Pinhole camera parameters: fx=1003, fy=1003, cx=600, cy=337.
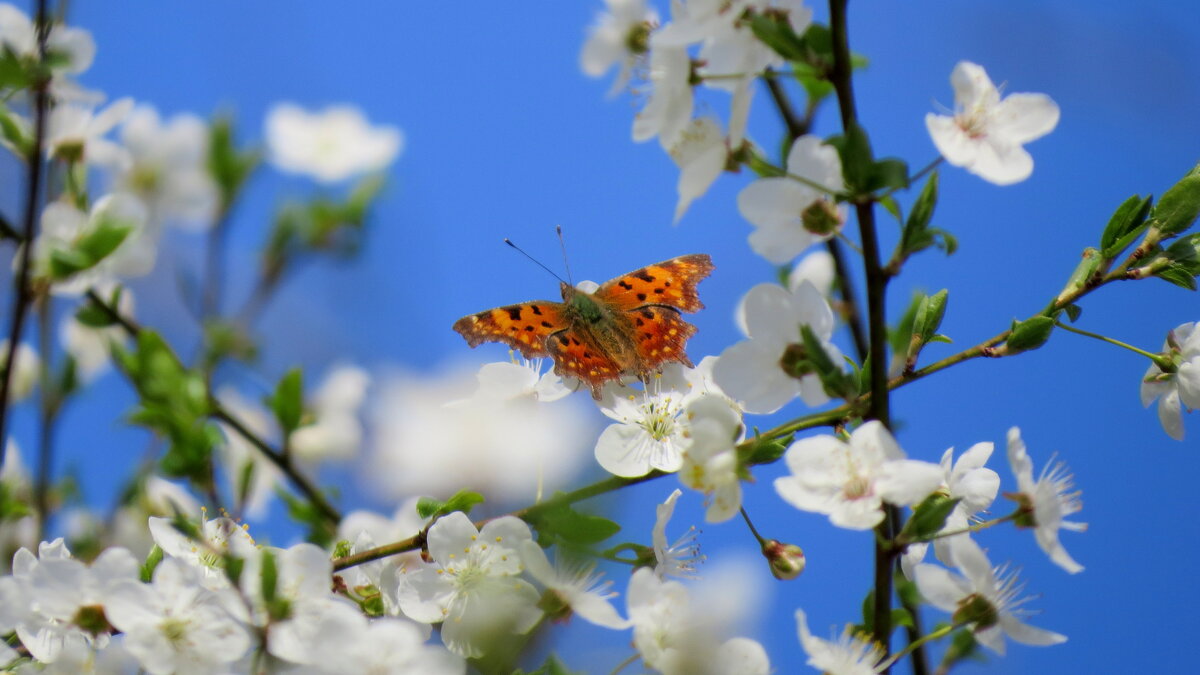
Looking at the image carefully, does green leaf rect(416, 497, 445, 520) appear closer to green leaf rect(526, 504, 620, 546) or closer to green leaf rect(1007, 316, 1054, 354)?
green leaf rect(526, 504, 620, 546)

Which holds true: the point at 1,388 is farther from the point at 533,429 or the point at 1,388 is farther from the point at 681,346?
the point at 681,346

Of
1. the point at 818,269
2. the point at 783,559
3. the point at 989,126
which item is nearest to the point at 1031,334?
the point at 989,126

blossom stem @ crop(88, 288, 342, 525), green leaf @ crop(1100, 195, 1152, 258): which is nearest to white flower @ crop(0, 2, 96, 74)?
blossom stem @ crop(88, 288, 342, 525)

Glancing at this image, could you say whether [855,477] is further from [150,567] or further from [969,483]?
[150,567]

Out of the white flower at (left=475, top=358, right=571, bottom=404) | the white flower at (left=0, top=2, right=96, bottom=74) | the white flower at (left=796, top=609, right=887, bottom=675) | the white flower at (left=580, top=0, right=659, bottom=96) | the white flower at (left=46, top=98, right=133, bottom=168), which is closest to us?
the white flower at (left=796, top=609, right=887, bottom=675)

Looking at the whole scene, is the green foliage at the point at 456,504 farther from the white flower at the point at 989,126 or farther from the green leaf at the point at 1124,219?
the green leaf at the point at 1124,219

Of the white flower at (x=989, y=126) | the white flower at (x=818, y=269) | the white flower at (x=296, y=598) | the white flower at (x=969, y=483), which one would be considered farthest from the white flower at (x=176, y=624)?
the white flower at (x=818, y=269)
